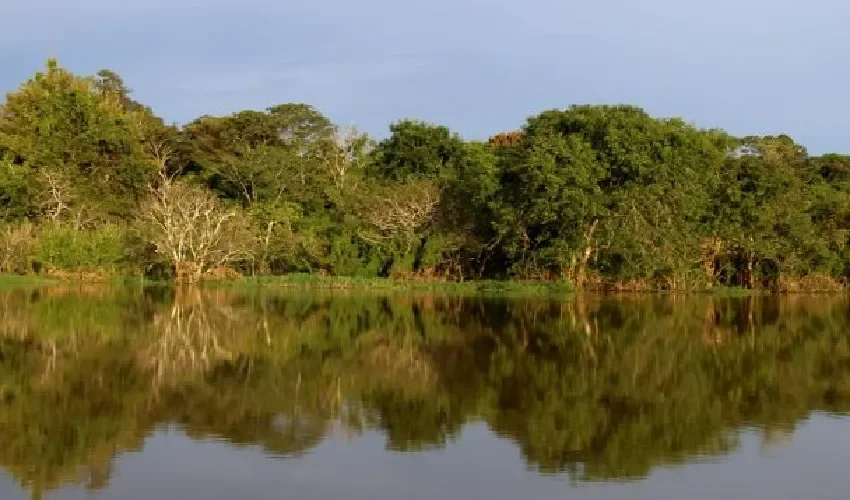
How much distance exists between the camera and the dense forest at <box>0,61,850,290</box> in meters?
30.2

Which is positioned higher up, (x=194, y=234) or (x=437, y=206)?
(x=437, y=206)

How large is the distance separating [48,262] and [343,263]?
35.3ft

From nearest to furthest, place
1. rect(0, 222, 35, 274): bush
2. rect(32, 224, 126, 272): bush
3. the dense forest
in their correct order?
the dense forest
rect(32, 224, 126, 272): bush
rect(0, 222, 35, 274): bush

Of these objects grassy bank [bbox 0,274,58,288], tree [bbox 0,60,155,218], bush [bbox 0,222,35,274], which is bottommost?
grassy bank [bbox 0,274,58,288]

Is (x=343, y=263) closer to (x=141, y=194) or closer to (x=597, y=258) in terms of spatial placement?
(x=597, y=258)

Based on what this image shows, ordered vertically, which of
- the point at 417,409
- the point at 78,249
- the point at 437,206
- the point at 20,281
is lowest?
the point at 417,409

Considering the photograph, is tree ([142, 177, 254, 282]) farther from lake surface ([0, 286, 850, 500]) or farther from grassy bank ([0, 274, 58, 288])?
lake surface ([0, 286, 850, 500])

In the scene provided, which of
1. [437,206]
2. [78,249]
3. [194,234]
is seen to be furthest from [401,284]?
[78,249]

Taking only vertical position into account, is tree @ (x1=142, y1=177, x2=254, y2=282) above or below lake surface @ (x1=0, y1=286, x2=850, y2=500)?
above

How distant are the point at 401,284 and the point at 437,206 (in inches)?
132

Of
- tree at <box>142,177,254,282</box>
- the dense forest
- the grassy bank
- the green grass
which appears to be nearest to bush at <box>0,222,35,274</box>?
the dense forest

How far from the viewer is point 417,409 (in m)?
10.1

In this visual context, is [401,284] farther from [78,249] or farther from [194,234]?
[78,249]

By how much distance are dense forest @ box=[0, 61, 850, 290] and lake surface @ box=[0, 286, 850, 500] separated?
36.3ft
